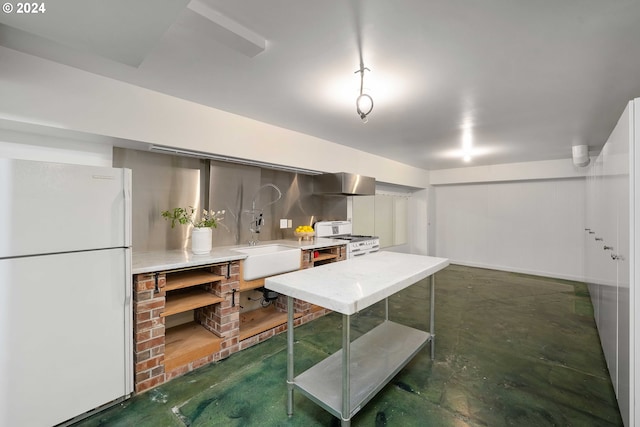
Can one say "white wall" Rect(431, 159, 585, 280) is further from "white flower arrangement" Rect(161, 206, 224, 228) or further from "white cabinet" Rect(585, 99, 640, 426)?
"white flower arrangement" Rect(161, 206, 224, 228)

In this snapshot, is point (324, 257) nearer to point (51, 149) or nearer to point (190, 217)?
point (190, 217)

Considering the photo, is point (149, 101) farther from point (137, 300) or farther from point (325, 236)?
point (325, 236)

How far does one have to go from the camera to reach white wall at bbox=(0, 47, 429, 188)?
5.78ft

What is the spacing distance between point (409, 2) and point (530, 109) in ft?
7.10

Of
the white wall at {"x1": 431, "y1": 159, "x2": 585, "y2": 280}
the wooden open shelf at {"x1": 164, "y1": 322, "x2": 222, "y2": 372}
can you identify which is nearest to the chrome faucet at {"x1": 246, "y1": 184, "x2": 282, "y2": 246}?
the wooden open shelf at {"x1": 164, "y1": 322, "x2": 222, "y2": 372}

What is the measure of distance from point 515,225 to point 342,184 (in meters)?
4.41

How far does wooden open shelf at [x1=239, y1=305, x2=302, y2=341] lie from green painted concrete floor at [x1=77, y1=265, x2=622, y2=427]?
15 cm

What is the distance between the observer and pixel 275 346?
2627 millimetres

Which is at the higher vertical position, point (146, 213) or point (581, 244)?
point (146, 213)

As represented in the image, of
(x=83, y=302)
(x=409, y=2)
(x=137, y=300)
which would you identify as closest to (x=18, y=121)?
(x=83, y=302)

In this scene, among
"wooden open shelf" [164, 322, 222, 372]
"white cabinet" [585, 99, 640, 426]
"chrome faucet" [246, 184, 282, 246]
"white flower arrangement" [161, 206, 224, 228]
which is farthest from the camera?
"chrome faucet" [246, 184, 282, 246]

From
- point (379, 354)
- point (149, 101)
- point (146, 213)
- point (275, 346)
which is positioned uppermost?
point (149, 101)

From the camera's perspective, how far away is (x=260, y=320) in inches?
118

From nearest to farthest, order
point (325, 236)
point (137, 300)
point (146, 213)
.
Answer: point (137, 300) < point (146, 213) < point (325, 236)
